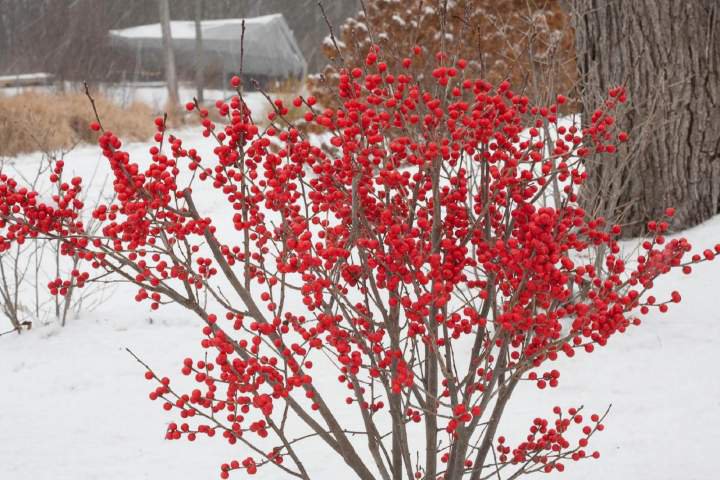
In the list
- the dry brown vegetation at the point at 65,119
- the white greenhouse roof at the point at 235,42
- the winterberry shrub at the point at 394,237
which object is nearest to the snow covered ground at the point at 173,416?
the winterberry shrub at the point at 394,237

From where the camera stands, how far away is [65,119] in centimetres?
1155

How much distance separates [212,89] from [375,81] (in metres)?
25.2

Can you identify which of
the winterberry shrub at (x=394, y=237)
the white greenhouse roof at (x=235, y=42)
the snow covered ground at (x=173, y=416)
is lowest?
the snow covered ground at (x=173, y=416)

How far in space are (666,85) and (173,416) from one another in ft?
11.8

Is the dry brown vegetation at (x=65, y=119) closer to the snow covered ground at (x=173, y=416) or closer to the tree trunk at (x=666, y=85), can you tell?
the snow covered ground at (x=173, y=416)

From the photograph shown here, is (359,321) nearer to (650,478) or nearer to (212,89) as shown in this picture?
(650,478)

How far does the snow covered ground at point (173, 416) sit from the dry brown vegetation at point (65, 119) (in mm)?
6994

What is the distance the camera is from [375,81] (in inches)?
62.1

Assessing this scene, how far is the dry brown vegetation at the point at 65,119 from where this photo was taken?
10.3m

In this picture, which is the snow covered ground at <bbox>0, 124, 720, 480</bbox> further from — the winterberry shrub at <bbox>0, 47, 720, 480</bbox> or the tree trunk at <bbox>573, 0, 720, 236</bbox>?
the winterberry shrub at <bbox>0, 47, 720, 480</bbox>

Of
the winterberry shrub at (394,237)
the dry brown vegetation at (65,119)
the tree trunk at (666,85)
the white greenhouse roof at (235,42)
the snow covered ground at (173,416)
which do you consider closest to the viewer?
the winterberry shrub at (394,237)

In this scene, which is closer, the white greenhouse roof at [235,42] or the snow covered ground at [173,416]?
the snow covered ground at [173,416]

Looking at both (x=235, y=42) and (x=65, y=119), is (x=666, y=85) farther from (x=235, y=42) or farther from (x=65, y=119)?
(x=235, y=42)

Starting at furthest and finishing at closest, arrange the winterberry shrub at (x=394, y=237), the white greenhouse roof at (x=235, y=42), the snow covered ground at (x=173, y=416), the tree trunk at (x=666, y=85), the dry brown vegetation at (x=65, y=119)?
the white greenhouse roof at (x=235, y=42) → the dry brown vegetation at (x=65, y=119) → the tree trunk at (x=666, y=85) → the snow covered ground at (x=173, y=416) → the winterberry shrub at (x=394, y=237)
